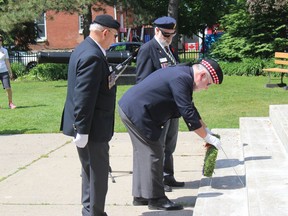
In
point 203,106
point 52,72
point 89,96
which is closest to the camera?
point 89,96

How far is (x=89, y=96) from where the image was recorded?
4.18m

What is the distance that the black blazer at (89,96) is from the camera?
13.7 ft

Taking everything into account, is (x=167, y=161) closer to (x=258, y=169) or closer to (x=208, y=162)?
(x=208, y=162)

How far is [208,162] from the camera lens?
5.23 meters

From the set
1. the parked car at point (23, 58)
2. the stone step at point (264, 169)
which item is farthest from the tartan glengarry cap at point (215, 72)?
the parked car at point (23, 58)

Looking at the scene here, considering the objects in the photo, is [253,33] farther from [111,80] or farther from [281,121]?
[111,80]

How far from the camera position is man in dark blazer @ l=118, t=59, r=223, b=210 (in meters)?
4.46

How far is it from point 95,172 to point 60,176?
2.27 metres

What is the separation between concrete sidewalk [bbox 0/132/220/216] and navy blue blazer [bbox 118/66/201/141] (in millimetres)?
935

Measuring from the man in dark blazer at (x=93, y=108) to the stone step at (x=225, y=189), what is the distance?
0.93 metres

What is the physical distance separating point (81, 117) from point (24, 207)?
5.56 ft

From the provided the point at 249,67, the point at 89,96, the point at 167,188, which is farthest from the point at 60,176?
the point at 249,67

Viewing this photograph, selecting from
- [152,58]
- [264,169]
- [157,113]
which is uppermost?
[152,58]

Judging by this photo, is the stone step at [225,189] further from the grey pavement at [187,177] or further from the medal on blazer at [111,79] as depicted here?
the medal on blazer at [111,79]
